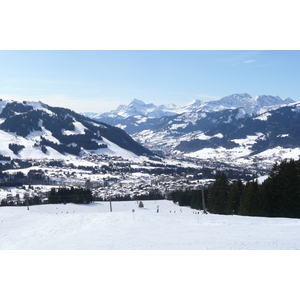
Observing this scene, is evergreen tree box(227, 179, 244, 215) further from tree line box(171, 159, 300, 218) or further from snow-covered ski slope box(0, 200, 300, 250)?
snow-covered ski slope box(0, 200, 300, 250)

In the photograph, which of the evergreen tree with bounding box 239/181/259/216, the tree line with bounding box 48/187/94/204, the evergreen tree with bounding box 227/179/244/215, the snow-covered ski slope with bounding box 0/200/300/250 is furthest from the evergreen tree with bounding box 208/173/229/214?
the tree line with bounding box 48/187/94/204

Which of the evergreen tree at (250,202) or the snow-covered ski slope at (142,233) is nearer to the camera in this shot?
the snow-covered ski slope at (142,233)

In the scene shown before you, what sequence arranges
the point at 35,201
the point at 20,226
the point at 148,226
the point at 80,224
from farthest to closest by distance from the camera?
the point at 35,201
the point at 20,226
the point at 80,224
the point at 148,226

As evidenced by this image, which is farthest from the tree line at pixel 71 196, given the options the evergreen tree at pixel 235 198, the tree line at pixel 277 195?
the tree line at pixel 277 195

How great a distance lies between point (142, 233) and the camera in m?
27.1

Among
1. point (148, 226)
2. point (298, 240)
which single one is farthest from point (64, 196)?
point (298, 240)

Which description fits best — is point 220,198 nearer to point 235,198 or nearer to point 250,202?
point 235,198

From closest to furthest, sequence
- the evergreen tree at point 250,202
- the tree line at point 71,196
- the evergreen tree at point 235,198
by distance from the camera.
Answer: the evergreen tree at point 250,202, the evergreen tree at point 235,198, the tree line at point 71,196

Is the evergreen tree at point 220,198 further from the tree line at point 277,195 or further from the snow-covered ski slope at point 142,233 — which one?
the snow-covered ski slope at point 142,233

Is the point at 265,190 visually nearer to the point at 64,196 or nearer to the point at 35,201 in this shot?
the point at 64,196

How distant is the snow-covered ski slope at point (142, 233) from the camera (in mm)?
21406

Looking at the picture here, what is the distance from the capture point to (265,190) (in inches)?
1724

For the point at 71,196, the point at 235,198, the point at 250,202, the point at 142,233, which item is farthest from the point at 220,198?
the point at 71,196
